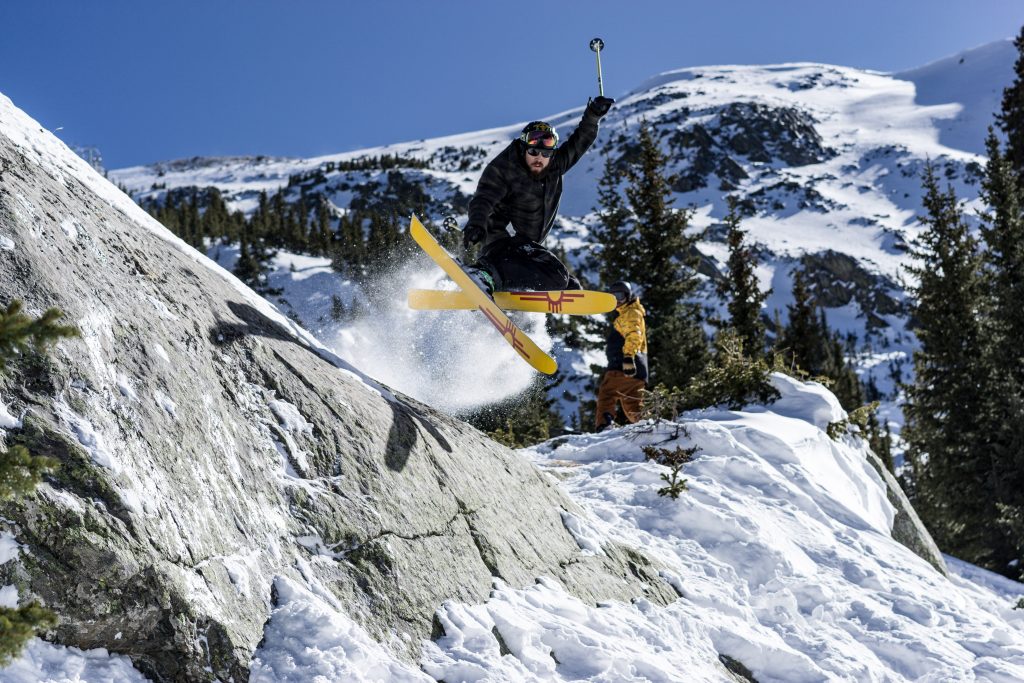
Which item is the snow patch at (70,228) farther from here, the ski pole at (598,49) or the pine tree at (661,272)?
the pine tree at (661,272)

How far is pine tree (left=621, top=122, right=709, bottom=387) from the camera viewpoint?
2092 centimetres

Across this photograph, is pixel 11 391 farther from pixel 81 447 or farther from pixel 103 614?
pixel 103 614

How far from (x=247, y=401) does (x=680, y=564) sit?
13.3ft

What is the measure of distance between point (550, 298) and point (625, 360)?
8.64 ft

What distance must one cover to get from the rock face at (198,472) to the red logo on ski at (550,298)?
12.8ft

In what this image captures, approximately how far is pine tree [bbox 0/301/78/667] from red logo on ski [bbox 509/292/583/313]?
24.4 ft

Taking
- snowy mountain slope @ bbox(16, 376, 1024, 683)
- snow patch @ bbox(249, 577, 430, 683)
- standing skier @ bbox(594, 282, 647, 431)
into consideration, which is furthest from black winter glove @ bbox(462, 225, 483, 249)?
snow patch @ bbox(249, 577, 430, 683)

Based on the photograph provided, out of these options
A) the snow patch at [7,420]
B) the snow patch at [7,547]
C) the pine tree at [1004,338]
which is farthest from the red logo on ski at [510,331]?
the pine tree at [1004,338]

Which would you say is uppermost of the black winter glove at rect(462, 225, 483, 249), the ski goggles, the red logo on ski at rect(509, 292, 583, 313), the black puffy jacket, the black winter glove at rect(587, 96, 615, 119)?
the black winter glove at rect(587, 96, 615, 119)

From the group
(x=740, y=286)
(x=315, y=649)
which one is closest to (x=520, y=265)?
(x=315, y=649)

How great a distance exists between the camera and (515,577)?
16.5 ft

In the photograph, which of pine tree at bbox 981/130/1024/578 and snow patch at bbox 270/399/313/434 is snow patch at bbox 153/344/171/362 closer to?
snow patch at bbox 270/399/313/434

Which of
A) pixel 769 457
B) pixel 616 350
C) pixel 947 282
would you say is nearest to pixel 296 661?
pixel 769 457

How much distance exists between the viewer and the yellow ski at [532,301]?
9547 mm
